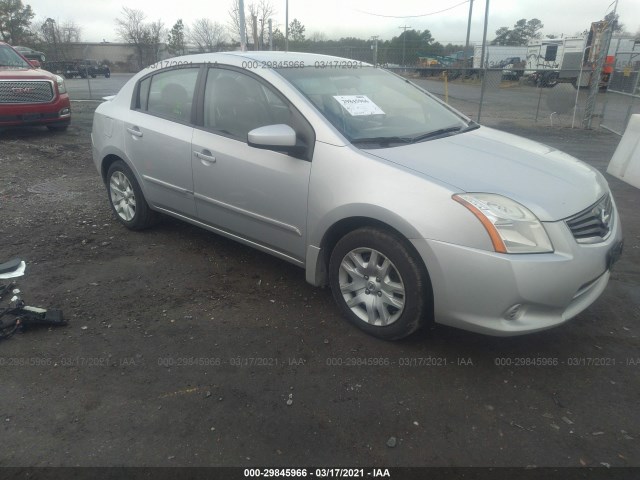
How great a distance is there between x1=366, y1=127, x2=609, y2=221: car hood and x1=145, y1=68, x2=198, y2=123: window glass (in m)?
1.85

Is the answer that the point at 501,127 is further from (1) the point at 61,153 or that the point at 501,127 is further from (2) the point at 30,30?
(2) the point at 30,30

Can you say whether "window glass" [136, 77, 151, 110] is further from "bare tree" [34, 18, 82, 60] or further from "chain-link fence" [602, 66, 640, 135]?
"bare tree" [34, 18, 82, 60]

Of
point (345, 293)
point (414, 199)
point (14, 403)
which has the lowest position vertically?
point (14, 403)

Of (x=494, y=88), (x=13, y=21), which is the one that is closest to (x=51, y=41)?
(x=13, y=21)

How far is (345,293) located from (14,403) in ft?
6.40

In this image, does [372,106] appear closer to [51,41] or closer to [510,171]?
[510,171]

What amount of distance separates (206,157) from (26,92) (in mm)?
7541

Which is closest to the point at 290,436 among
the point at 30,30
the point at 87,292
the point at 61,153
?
the point at 87,292

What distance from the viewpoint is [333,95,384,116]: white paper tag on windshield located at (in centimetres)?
346

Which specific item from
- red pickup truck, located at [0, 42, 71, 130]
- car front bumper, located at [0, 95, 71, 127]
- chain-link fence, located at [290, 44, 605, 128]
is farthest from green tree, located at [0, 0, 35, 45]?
car front bumper, located at [0, 95, 71, 127]

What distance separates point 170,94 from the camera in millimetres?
4285

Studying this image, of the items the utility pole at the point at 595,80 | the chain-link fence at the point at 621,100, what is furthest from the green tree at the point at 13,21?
the chain-link fence at the point at 621,100

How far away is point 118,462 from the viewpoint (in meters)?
2.22

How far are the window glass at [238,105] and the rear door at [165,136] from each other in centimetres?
22
